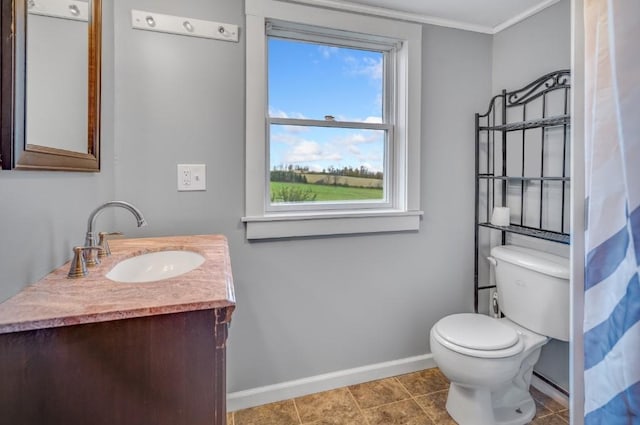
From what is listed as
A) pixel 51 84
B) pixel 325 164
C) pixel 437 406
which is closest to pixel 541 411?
pixel 437 406

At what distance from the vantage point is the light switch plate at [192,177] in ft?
5.16

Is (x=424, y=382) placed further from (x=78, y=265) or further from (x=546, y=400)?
(x=78, y=265)

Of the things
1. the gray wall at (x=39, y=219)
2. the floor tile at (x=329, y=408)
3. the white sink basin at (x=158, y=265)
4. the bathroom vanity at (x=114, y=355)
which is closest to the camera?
the bathroom vanity at (x=114, y=355)

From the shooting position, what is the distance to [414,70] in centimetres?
189

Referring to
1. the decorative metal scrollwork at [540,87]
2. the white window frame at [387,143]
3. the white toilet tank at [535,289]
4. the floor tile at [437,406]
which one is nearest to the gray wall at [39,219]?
the white window frame at [387,143]

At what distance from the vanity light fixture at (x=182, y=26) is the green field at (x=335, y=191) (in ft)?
2.41

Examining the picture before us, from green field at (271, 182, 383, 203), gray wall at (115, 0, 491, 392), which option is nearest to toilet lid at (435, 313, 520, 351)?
gray wall at (115, 0, 491, 392)

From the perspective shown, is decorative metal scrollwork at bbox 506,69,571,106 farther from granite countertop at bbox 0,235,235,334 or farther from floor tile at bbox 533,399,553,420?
granite countertop at bbox 0,235,235,334

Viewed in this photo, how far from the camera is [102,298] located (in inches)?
29.9

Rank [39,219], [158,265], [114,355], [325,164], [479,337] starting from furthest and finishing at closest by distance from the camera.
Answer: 1. [325,164]
2. [479,337]
3. [158,265]
4. [39,219]
5. [114,355]

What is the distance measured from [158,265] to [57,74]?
2.22 ft

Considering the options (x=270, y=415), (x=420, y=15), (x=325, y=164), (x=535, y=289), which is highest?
(x=420, y=15)

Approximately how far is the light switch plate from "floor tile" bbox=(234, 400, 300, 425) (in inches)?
43.9

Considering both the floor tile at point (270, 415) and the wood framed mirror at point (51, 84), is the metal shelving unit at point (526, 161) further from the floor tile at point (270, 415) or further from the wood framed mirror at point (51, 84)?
the wood framed mirror at point (51, 84)
